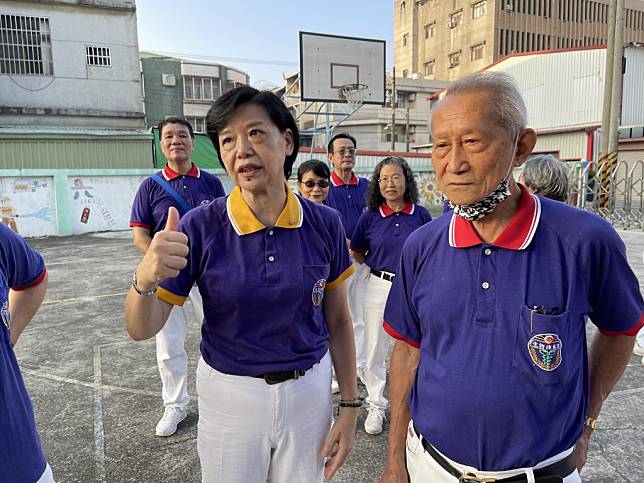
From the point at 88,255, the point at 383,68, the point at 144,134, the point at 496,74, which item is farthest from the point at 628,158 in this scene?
the point at 496,74

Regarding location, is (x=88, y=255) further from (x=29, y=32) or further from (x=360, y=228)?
(x=29, y=32)

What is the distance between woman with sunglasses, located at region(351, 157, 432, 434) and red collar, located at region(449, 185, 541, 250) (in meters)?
2.24

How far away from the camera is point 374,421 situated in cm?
350

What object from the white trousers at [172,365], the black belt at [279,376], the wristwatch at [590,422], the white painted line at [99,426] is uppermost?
the black belt at [279,376]

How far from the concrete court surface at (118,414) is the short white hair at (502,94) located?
241 cm

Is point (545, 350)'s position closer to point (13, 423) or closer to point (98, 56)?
point (13, 423)

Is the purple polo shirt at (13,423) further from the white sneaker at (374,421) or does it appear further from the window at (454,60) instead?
the window at (454,60)

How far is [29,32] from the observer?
20.1 m

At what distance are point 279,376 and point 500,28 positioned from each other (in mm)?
53910

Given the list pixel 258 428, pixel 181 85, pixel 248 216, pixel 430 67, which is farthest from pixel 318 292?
pixel 430 67

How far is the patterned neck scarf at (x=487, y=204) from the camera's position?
1.47 m

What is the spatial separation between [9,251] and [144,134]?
54.7ft

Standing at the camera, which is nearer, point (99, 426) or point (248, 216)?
point (248, 216)

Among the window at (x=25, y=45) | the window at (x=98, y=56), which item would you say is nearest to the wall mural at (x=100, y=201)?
the window at (x=25, y=45)
